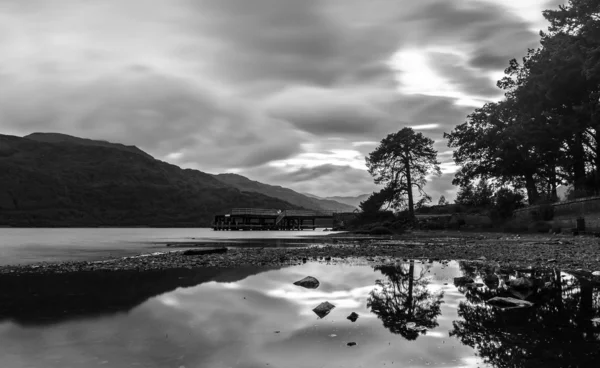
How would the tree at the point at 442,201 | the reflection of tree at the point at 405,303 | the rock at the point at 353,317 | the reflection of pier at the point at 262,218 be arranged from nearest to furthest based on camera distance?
the reflection of tree at the point at 405,303
the rock at the point at 353,317
the tree at the point at 442,201
the reflection of pier at the point at 262,218

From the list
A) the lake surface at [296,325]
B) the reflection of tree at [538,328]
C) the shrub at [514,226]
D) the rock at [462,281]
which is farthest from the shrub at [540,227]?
the reflection of tree at [538,328]

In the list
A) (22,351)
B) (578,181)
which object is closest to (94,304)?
(22,351)

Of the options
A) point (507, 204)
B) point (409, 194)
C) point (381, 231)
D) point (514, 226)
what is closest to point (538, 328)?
point (514, 226)

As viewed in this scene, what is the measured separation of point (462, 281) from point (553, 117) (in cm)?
3570

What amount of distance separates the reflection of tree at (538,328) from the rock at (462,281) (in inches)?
54.4

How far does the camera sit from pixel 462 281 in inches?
496

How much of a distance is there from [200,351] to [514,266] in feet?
44.3

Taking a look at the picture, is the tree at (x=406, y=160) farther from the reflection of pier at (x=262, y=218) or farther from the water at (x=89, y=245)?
the reflection of pier at (x=262, y=218)

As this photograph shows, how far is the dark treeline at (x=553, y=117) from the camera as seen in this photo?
3662 cm

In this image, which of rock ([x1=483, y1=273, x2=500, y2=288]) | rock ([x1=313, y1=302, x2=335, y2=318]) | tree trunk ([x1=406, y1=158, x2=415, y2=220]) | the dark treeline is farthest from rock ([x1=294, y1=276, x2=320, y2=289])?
tree trunk ([x1=406, y1=158, x2=415, y2=220])

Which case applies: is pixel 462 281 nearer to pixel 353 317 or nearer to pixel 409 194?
pixel 353 317

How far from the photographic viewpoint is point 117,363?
225 inches

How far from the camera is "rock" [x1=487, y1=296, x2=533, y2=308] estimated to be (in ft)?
29.2

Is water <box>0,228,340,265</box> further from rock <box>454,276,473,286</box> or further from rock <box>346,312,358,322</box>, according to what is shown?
rock <box>346,312,358,322</box>
